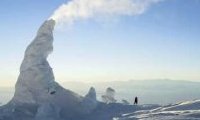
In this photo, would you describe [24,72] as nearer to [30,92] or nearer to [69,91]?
[30,92]

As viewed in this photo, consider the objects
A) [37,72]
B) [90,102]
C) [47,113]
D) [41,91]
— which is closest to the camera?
[47,113]

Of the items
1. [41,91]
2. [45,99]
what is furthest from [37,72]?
[45,99]

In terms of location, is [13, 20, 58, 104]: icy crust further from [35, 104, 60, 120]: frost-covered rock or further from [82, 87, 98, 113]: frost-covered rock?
[82, 87, 98, 113]: frost-covered rock

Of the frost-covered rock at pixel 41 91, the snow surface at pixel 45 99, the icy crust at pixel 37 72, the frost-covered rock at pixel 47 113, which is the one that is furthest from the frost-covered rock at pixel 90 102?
the icy crust at pixel 37 72

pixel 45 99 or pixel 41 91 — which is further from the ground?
pixel 41 91

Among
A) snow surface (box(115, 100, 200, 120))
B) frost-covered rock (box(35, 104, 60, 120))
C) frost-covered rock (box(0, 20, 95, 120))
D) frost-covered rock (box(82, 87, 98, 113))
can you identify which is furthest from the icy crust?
snow surface (box(115, 100, 200, 120))

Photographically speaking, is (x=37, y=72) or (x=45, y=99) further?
(x=37, y=72)

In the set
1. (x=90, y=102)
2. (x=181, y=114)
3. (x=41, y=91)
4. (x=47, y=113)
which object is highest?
(x=41, y=91)

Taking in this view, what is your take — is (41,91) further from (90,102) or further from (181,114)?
(181,114)

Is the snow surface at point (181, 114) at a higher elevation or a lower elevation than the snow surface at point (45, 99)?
lower

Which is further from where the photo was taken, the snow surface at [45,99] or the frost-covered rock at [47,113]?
the snow surface at [45,99]

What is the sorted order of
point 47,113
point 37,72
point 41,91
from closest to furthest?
point 47,113 < point 41,91 < point 37,72

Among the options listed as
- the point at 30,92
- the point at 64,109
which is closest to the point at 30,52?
the point at 30,92

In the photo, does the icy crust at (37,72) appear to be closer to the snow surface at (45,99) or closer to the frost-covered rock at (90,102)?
the snow surface at (45,99)
